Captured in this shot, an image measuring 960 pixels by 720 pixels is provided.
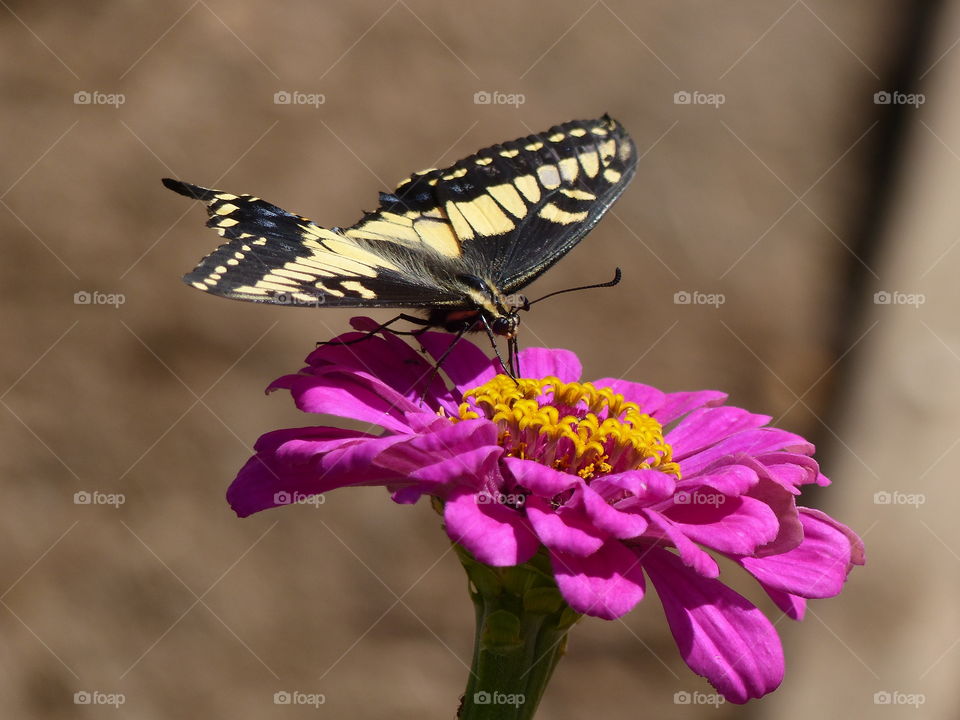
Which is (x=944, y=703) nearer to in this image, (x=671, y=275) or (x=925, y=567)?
(x=925, y=567)

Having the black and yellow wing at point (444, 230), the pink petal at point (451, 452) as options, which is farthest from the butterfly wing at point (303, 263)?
the pink petal at point (451, 452)

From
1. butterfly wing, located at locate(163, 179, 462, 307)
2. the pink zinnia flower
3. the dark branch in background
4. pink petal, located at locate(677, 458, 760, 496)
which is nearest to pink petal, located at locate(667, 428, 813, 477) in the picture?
the pink zinnia flower

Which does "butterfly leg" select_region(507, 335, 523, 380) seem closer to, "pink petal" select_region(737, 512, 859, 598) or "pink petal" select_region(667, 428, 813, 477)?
"pink petal" select_region(667, 428, 813, 477)

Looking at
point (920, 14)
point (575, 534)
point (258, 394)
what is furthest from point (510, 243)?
point (920, 14)

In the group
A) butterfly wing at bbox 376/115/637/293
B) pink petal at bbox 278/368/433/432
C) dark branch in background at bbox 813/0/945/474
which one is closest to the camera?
pink petal at bbox 278/368/433/432

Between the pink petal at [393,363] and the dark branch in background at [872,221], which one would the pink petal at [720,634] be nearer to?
the pink petal at [393,363]

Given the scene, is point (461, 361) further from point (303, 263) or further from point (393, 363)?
point (303, 263)
